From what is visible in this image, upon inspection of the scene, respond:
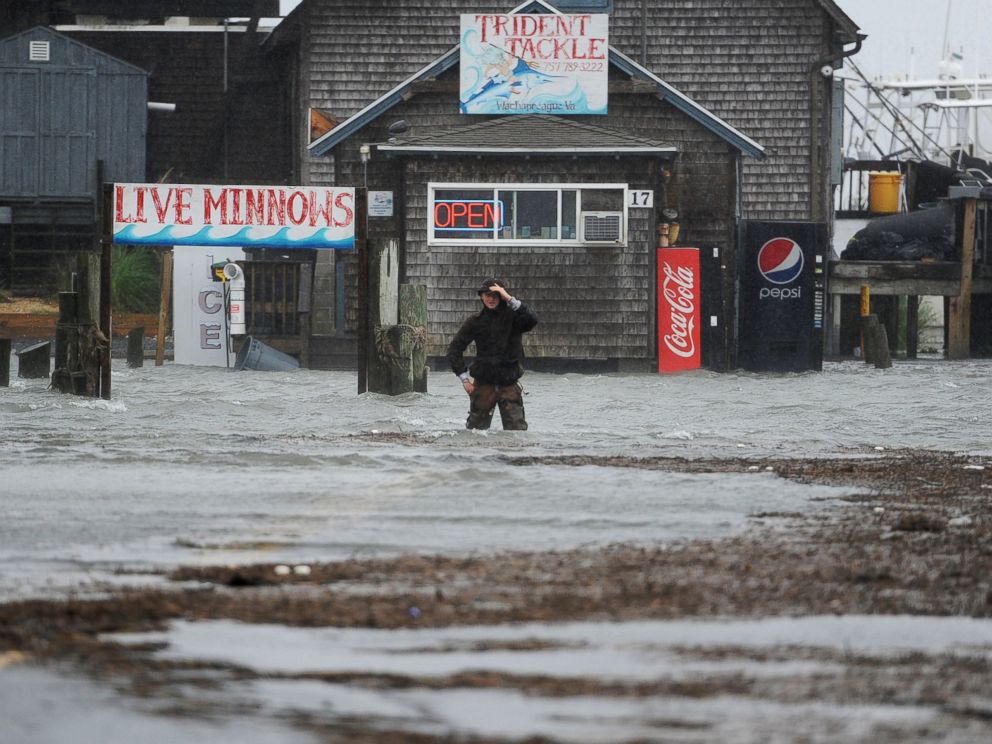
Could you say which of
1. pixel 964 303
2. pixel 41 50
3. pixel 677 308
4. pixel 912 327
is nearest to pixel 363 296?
pixel 677 308

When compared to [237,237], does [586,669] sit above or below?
below

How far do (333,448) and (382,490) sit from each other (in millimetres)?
3381

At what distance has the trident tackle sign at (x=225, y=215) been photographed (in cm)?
Answer: 1933

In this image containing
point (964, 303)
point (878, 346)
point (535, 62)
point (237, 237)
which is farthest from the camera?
point (964, 303)

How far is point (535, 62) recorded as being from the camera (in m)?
28.3

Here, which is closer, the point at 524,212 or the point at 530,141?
the point at 530,141

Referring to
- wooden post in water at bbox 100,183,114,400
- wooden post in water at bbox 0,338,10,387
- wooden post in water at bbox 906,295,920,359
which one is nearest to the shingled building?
wooden post in water at bbox 906,295,920,359

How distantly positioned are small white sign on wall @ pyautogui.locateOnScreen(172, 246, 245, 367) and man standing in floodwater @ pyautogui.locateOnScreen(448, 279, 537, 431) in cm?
1231

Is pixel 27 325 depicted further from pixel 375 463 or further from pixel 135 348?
pixel 375 463

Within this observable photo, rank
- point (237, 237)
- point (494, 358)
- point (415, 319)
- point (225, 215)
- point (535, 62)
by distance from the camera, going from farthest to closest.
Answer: point (535, 62) → point (237, 237) → point (225, 215) → point (415, 319) → point (494, 358)

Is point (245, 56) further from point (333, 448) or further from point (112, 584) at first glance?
point (112, 584)

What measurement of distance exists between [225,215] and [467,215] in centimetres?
873

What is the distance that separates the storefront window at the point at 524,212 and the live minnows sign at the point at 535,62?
1538 millimetres

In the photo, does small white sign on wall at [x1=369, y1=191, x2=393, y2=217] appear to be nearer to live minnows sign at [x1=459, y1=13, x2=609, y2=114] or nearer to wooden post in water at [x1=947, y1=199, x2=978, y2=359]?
live minnows sign at [x1=459, y1=13, x2=609, y2=114]
